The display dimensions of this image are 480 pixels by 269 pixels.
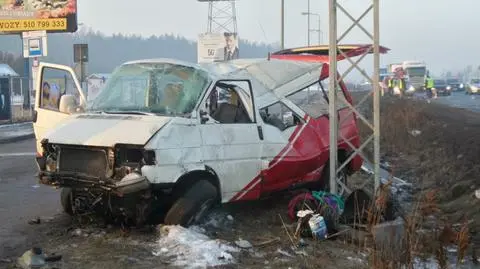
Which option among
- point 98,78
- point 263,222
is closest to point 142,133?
point 263,222

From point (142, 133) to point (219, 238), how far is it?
58.9 inches

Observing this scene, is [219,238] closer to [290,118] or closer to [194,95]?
[194,95]

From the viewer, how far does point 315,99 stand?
10469 mm

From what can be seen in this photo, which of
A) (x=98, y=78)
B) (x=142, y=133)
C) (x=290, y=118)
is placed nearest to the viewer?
(x=142, y=133)

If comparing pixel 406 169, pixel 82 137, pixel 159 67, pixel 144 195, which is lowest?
pixel 406 169

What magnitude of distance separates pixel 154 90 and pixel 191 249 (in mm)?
2198

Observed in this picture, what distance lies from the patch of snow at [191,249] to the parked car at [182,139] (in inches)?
11.6

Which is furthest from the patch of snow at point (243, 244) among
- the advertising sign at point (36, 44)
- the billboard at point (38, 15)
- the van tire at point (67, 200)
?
the billboard at point (38, 15)

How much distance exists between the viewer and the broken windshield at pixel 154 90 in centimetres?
736

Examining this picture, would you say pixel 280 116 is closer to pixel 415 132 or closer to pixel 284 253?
pixel 284 253

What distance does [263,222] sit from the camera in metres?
8.17

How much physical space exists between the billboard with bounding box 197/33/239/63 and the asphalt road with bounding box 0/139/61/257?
1979 centimetres

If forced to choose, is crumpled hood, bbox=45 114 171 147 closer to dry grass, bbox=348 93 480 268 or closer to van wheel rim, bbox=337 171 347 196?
dry grass, bbox=348 93 480 268

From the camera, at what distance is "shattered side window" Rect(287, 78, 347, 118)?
9.53m
